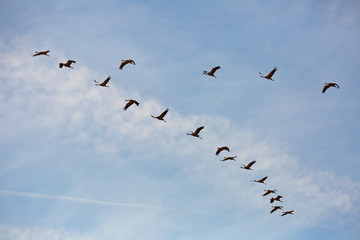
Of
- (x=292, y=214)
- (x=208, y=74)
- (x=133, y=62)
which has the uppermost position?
(x=208, y=74)

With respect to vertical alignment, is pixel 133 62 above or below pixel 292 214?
above

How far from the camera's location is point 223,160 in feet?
282

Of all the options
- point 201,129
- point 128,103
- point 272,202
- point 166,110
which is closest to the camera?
point 128,103

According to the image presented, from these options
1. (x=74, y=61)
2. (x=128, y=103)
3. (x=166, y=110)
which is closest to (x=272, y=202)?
(x=166, y=110)

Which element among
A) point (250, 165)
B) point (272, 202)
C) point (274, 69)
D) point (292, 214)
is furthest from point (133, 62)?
point (292, 214)

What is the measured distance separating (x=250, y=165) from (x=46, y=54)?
127ft

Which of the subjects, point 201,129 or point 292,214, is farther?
point 292,214

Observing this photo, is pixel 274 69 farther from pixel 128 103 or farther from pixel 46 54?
pixel 46 54

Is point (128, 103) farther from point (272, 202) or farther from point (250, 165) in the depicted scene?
point (272, 202)

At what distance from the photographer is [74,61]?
71.1m

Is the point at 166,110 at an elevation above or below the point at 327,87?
below

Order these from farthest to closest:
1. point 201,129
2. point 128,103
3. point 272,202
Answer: point 272,202
point 201,129
point 128,103

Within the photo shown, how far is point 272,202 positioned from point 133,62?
40262 mm

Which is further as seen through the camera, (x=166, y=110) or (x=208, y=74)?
(x=208, y=74)
